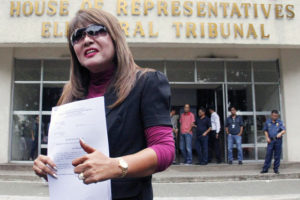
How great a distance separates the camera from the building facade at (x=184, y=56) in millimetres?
9016

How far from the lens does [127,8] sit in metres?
9.05

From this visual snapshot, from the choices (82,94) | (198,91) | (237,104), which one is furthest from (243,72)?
(82,94)

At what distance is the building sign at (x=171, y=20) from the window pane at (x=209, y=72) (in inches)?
54.7

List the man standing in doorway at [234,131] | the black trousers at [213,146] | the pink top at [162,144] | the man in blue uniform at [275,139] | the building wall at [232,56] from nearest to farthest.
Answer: the pink top at [162,144]
the man in blue uniform at [275,139]
the man standing in doorway at [234,131]
the black trousers at [213,146]
the building wall at [232,56]

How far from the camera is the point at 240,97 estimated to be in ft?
34.1

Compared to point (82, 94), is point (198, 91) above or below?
above

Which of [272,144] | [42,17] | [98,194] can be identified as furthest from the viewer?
[42,17]

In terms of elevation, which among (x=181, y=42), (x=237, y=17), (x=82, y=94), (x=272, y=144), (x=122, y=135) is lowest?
(x=272, y=144)

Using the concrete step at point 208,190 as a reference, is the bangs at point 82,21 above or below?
above

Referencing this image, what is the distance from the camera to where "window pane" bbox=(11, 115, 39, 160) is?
9.98 m

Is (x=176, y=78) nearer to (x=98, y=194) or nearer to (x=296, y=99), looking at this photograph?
(x=296, y=99)

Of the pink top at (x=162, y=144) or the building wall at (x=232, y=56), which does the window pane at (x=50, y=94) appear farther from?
the pink top at (x=162, y=144)

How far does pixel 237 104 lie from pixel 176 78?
7.78 ft

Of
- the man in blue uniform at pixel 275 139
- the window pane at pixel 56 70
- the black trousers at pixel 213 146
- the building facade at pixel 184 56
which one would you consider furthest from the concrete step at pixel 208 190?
the window pane at pixel 56 70
